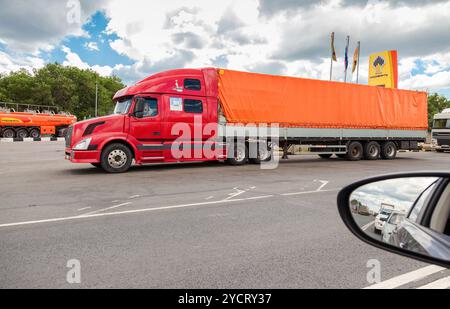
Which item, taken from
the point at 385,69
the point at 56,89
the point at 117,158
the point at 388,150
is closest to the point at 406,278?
the point at 117,158

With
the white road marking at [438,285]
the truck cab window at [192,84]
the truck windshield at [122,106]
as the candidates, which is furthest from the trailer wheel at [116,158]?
the white road marking at [438,285]

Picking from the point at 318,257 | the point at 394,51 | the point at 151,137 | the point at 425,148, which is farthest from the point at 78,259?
the point at 394,51

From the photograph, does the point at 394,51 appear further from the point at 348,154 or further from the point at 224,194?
the point at 224,194

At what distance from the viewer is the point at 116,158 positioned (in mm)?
10125

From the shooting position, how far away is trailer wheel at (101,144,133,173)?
997 cm

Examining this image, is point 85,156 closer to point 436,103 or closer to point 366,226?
point 366,226

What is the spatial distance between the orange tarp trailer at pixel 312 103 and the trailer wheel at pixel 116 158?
12.6 feet

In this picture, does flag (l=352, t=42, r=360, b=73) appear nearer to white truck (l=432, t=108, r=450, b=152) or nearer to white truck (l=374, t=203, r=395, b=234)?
white truck (l=432, t=108, r=450, b=152)

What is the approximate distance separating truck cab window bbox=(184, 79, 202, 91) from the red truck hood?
262cm

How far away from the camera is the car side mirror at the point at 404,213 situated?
155 centimetres

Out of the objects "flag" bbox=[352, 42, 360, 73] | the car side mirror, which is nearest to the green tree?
"flag" bbox=[352, 42, 360, 73]

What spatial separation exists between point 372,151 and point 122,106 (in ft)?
37.7
